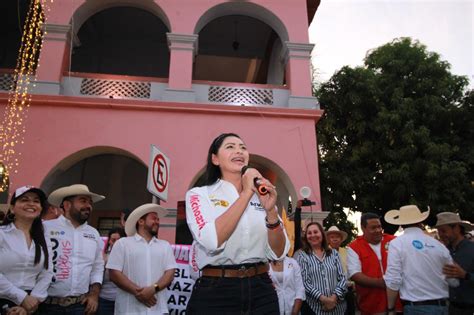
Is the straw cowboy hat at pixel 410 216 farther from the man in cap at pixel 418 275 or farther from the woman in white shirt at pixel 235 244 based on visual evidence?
the woman in white shirt at pixel 235 244

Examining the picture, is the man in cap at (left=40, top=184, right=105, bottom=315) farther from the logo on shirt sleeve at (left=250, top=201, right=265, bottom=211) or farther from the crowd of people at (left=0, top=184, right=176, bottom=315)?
the logo on shirt sleeve at (left=250, top=201, right=265, bottom=211)

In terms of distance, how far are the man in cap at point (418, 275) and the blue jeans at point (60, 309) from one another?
3.05 meters

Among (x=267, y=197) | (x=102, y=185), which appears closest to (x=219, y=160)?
(x=267, y=197)

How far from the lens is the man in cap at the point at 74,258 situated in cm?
353

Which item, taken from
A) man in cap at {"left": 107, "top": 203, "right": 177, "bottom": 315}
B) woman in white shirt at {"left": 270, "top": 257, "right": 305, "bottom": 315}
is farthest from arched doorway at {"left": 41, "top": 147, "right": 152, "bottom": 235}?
woman in white shirt at {"left": 270, "top": 257, "right": 305, "bottom": 315}

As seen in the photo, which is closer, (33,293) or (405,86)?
(33,293)

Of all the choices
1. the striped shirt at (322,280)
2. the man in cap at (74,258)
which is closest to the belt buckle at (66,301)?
the man in cap at (74,258)

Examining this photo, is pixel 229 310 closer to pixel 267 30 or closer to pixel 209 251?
pixel 209 251

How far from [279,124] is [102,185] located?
5.78 m

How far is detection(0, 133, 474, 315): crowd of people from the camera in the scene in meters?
1.99

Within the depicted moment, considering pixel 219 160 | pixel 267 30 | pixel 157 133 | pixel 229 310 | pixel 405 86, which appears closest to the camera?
pixel 229 310

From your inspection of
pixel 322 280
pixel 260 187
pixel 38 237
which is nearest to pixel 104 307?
pixel 38 237

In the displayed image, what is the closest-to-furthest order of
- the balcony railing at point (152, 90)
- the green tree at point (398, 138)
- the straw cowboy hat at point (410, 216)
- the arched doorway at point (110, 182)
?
the straw cowboy hat at point (410, 216)
the balcony railing at point (152, 90)
the arched doorway at point (110, 182)
the green tree at point (398, 138)

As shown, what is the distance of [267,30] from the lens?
489 inches
